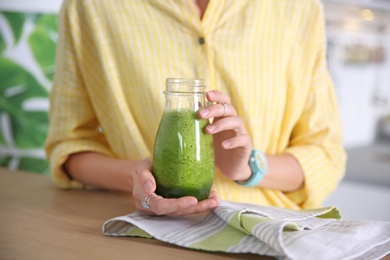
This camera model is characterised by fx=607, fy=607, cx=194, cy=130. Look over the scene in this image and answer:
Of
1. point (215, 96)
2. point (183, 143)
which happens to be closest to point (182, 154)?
point (183, 143)

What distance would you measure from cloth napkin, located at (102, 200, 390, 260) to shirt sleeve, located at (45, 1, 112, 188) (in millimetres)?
414

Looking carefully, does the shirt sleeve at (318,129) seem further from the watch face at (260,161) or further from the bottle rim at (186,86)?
the bottle rim at (186,86)

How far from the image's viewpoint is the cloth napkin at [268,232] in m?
0.86

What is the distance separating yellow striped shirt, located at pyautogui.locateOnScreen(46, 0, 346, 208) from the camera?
1.39 meters

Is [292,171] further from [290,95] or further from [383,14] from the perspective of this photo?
[383,14]

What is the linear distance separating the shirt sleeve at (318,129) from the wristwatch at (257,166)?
6.0 inches

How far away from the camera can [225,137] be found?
1.19 m

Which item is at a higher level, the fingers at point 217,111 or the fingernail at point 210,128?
the fingers at point 217,111

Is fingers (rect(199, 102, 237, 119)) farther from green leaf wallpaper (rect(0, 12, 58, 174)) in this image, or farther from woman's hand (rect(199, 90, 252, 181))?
green leaf wallpaper (rect(0, 12, 58, 174))

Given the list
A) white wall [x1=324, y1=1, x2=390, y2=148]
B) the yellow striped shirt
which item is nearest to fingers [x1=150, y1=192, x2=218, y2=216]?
the yellow striped shirt

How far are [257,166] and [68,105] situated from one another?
50 centimetres

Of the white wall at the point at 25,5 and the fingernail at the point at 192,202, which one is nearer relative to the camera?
the fingernail at the point at 192,202

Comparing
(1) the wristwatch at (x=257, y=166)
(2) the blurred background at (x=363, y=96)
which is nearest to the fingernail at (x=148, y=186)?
(1) the wristwatch at (x=257, y=166)

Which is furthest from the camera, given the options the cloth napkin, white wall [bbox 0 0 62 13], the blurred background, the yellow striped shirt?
the blurred background
